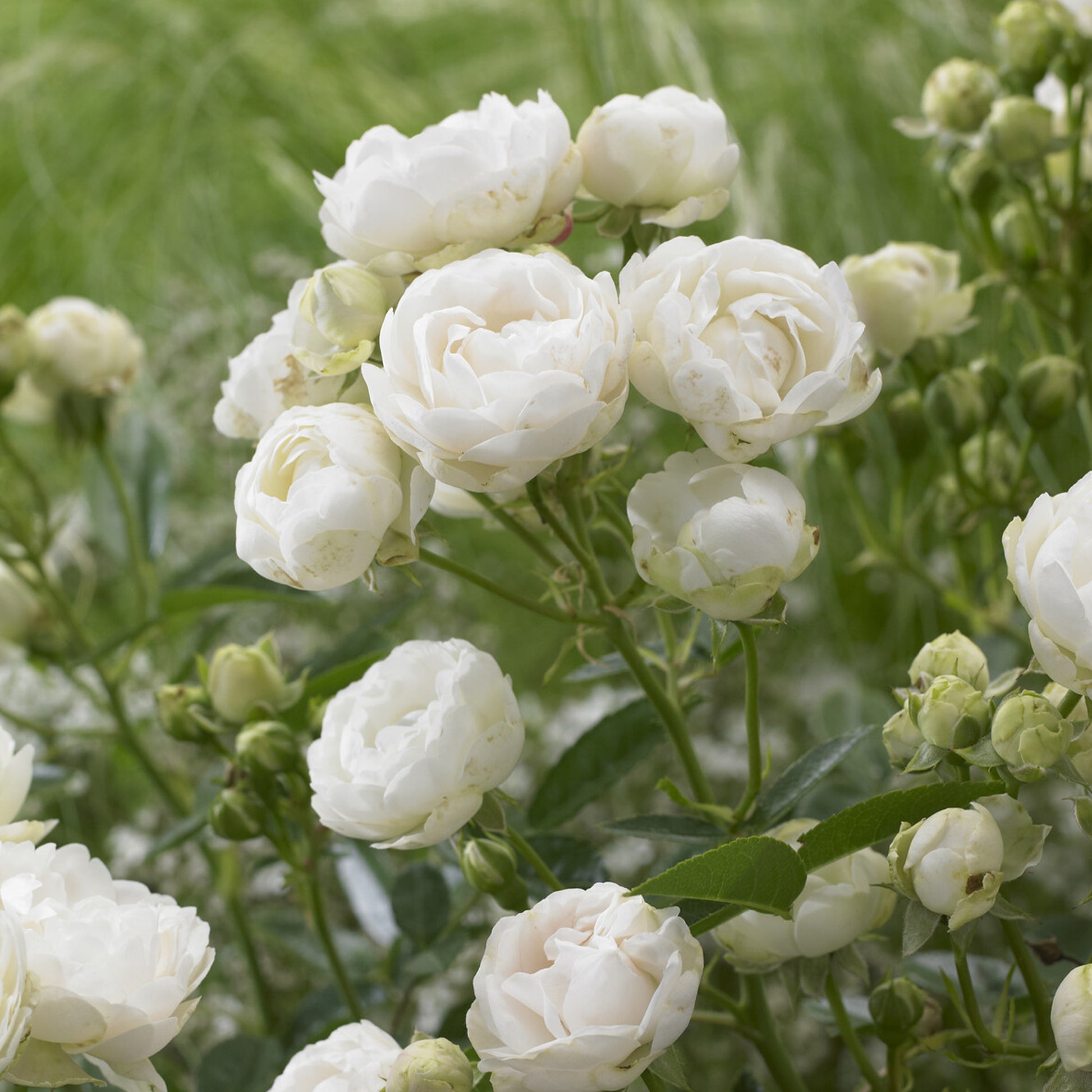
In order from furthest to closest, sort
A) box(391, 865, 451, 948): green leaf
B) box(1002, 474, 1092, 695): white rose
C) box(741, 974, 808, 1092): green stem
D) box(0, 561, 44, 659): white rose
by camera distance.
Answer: box(0, 561, 44, 659): white rose
box(391, 865, 451, 948): green leaf
box(741, 974, 808, 1092): green stem
box(1002, 474, 1092, 695): white rose

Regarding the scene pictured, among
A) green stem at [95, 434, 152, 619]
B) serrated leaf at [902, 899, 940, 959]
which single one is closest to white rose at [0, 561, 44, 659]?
green stem at [95, 434, 152, 619]

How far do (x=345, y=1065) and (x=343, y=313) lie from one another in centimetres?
22

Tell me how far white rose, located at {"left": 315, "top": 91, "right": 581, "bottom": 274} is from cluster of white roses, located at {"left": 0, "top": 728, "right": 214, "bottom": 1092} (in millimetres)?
211

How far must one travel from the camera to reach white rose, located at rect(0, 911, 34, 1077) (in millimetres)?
282

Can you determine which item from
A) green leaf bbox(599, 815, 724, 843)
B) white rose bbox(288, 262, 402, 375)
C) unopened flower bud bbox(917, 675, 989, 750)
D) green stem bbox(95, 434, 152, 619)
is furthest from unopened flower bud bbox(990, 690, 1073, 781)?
green stem bbox(95, 434, 152, 619)

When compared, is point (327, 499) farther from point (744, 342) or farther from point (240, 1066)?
point (240, 1066)

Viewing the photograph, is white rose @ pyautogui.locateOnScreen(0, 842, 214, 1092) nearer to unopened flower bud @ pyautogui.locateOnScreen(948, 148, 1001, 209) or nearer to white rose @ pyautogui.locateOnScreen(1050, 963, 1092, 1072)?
white rose @ pyautogui.locateOnScreen(1050, 963, 1092, 1072)

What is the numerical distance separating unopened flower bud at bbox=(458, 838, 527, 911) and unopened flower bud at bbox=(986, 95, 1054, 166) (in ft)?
1.32

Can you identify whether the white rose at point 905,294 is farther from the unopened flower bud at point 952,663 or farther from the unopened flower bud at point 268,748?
the unopened flower bud at point 268,748

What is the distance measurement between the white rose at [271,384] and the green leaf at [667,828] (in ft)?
0.56

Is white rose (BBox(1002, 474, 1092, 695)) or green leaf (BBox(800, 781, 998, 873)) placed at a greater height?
white rose (BBox(1002, 474, 1092, 695))

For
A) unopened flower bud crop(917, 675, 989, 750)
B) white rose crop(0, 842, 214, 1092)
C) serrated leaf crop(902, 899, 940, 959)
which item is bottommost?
serrated leaf crop(902, 899, 940, 959)

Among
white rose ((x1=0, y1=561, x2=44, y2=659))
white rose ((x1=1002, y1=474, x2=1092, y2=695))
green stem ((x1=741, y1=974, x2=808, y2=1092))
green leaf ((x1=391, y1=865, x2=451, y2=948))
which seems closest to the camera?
white rose ((x1=1002, y1=474, x2=1092, y2=695))

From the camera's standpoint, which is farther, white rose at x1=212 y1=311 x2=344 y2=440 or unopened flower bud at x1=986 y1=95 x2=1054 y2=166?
unopened flower bud at x1=986 y1=95 x2=1054 y2=166
